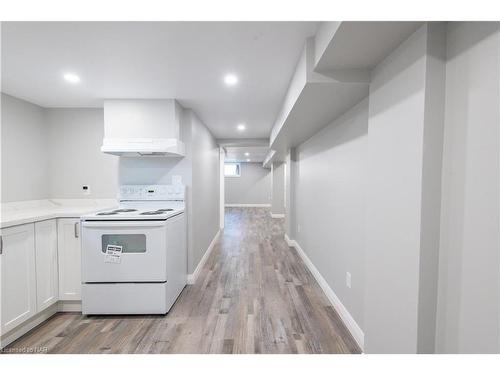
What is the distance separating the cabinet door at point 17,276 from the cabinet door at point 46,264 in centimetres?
5

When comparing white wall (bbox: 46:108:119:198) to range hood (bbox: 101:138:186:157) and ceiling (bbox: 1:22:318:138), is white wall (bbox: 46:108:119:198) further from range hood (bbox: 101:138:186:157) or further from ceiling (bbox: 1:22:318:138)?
range hood (bbox: 101:138:186:157)

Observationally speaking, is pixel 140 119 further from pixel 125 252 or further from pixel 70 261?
pixel 70 261

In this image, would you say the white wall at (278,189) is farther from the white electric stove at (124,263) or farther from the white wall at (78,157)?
the white electric stove at (124,263)

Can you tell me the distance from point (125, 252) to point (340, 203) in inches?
82.5

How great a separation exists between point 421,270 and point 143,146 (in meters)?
2.51

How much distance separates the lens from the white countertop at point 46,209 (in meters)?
1.94

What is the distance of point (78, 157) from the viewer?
2973 mm

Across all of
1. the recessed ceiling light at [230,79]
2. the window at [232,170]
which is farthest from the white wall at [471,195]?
the window at [232,170]

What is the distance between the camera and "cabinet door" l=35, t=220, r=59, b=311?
204 centimetres

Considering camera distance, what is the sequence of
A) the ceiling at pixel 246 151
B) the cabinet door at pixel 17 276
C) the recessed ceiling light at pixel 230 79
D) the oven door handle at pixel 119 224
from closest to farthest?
the cabinet door at pixel 17 276
the recessed ceiling light at pixel 230 79
the oven door handle at pixel 119 224
the ceiling at pixel 246 151

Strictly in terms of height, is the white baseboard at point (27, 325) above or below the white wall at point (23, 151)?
below

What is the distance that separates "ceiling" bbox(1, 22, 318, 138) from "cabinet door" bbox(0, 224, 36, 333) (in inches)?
52.4

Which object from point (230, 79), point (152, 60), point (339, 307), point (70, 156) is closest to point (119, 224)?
point (152, 60)

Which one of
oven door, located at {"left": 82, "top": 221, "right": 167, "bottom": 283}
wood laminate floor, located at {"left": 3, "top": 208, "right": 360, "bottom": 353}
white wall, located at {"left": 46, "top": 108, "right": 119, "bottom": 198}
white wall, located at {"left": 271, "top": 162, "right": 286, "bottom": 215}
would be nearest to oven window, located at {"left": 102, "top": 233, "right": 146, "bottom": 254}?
oven door, located at {"left": 82, "top": 221, "right": 167, "bottom": 283}
